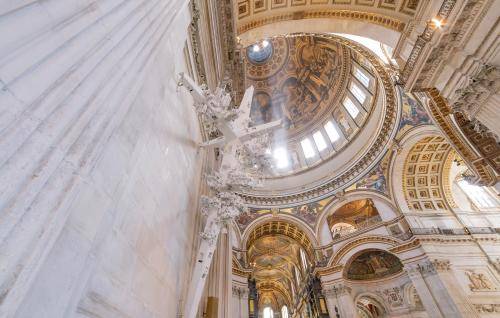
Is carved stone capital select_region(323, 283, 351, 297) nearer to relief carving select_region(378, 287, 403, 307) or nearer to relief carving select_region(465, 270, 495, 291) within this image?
relief carving select_region(378, 287, 403, 307)

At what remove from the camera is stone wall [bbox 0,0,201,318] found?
83 centimetres

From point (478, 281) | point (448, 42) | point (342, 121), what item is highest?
point (342, 121)

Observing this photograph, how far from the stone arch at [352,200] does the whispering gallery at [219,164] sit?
0.09m

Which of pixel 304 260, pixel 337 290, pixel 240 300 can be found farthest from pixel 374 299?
pixel 240 300

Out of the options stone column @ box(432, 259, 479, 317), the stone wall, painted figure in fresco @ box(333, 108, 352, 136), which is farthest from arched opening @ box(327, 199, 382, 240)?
the stone wall

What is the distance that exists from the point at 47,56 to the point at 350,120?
18723mm

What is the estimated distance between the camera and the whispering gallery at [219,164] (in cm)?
100

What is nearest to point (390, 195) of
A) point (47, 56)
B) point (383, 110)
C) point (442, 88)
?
point (383, 110)

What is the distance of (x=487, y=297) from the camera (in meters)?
10.3

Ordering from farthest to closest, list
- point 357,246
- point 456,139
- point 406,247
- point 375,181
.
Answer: point 375,181 < point 357,246 < point 406,247 < point 456,139

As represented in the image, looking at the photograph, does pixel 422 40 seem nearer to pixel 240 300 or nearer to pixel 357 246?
pixel 357 246

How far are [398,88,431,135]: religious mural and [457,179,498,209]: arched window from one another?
18.9 feet

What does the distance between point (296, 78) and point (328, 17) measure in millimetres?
14786

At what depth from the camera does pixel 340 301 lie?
12.5 metres
